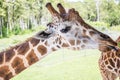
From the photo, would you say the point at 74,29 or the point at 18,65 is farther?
the point at 74,29

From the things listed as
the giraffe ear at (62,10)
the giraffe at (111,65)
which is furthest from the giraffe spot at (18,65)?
the giraffe at (111,65)

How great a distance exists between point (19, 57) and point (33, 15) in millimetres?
6227

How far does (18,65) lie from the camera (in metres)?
1.31

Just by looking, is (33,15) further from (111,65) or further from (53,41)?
(53,41)

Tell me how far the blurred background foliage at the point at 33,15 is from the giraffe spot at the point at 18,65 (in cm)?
430

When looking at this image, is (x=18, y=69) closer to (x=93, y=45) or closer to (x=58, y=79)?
(x=93, y=45)

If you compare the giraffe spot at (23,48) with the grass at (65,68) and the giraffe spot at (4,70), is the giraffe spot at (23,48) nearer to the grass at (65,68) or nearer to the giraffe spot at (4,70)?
the giraffe spot at (4,70)

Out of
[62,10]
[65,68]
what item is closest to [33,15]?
[65,68]

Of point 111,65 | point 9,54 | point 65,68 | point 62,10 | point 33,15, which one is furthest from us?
point 33,15

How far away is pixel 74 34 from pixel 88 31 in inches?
2.4

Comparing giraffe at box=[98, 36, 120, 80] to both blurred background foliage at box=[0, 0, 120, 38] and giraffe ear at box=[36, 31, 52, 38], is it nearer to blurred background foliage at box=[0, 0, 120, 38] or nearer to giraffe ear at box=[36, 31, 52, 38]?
giraffe ear at box=[36, 31, 52, 38]

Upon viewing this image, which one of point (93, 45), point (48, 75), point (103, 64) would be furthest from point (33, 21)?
point (93, 45)

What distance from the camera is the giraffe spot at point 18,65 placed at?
1.30m

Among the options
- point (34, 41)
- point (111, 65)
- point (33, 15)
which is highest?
point (34, 41)
